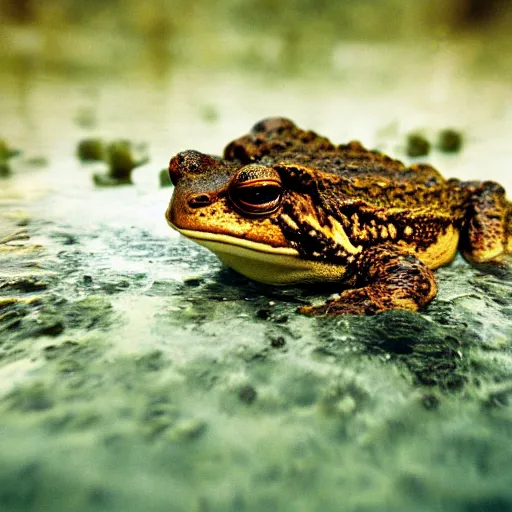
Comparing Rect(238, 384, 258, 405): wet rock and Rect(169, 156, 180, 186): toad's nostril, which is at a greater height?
Rect(169, 156, 180, 186): toad's nostril

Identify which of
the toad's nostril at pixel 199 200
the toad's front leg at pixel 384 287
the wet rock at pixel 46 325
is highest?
the toad's nostril at pixel 199 200

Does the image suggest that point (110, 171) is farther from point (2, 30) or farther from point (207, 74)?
point (2, 30)

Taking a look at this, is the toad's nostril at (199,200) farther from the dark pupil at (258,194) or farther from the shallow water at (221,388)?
the shallow water at (221,388)

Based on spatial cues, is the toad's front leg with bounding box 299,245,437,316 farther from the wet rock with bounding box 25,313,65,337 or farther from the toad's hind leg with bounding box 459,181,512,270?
the wet rock with bounding box 25,313,65,337

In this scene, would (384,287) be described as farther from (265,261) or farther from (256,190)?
(256,190)

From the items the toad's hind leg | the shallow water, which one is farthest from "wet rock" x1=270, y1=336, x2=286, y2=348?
the toad's hind leg

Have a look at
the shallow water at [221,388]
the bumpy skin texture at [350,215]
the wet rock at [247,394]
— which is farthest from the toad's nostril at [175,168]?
the wet rock at [247,394]

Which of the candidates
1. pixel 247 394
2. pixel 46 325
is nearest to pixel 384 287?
pixel 247 394
